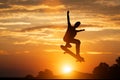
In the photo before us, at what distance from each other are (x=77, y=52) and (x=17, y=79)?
334 inches

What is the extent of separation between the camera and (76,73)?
6137 inches

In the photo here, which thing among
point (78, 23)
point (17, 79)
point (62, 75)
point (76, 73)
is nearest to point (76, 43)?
point (78, 23)

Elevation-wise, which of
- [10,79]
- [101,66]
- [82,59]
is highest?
[101,66]

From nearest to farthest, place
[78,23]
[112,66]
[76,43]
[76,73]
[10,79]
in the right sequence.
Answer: [10,79] → [78,23] → [76,43] → [112,66] → [76,73]

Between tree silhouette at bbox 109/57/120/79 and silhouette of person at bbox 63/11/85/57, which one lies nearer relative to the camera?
silhouette of person at bbox 63/11/85/57

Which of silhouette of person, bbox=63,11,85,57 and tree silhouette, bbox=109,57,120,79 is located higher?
tree silhouette, bbox=109,57,120,79

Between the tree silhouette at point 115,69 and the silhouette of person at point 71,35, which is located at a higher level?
the tree silhouette at point 115,69

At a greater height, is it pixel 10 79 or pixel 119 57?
pixel 119 57

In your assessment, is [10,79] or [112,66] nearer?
[10,79]

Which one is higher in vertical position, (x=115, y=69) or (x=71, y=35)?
(x=115, y=69)

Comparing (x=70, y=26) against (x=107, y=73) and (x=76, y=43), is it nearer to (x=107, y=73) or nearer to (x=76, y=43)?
(x=76, y=43)

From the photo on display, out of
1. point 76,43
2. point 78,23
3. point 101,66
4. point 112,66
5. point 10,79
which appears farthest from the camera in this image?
point 101,66

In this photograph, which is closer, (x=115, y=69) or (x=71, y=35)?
(x=71, y=35)

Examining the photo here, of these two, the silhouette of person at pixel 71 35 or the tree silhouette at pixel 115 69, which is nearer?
the silhouette of person at pixel 71 35
